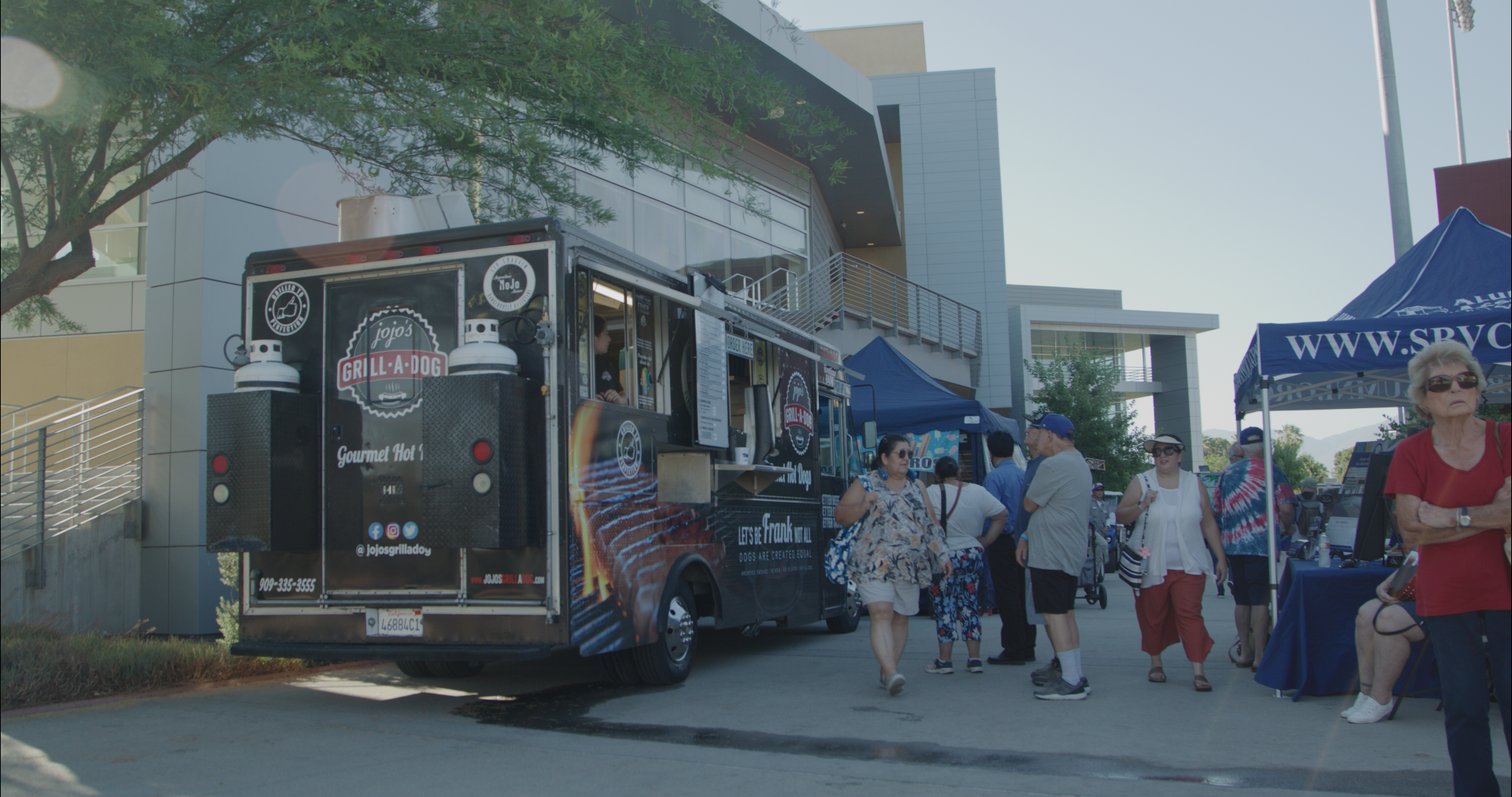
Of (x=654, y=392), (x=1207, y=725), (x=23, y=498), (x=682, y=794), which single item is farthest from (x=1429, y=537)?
(x=23, y=498)

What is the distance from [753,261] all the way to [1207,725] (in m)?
15.8

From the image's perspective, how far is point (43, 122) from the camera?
6734 millimetres

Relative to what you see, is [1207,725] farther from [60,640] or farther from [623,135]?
[60,640]

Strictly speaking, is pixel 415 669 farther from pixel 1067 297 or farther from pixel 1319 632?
pixel 1067 297

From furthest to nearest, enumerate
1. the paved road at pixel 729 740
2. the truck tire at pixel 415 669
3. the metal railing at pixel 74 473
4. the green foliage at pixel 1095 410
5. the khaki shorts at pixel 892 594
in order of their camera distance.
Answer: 1. the green foliage at pixel 1095 410
2. the metal railing at pixel 74 473
3. the truck tire at pixel 415 669
4. the khaki shorts at pixel 892 594
5. the paved road at pixel 729 740

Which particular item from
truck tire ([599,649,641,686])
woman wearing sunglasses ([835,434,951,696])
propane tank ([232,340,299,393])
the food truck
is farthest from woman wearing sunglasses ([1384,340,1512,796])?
propane tank ([232,340,299,393])

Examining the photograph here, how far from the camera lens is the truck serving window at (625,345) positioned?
23.3 feet

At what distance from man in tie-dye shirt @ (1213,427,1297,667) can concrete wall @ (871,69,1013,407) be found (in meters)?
24.8

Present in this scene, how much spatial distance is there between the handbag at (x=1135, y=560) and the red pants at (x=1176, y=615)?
0.39 ft

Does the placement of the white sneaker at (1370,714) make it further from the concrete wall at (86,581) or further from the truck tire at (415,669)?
the concrete wall at (86,581)

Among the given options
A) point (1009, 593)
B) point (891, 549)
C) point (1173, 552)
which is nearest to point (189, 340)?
point (891, 549)

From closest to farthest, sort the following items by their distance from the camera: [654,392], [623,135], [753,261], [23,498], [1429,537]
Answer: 1. [1429,537]
2. [654,392]
3. [623,135]
4. [23,498]
5. [753,261]

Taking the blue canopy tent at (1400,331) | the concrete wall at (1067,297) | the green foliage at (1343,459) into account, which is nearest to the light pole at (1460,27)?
the green foliage at (1343,459)

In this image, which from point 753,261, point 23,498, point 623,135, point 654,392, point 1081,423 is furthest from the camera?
point 1081,423
